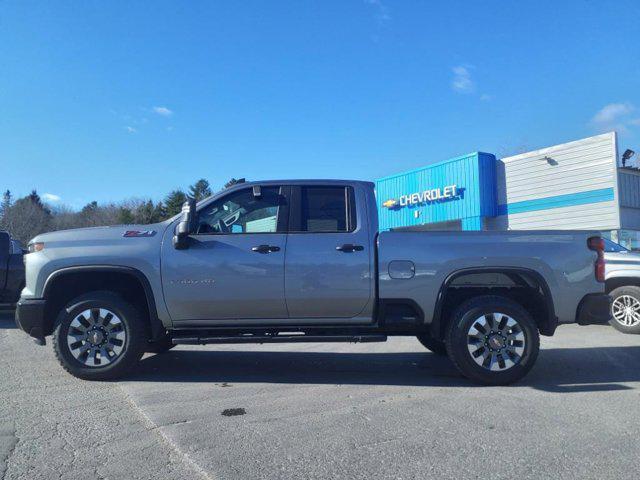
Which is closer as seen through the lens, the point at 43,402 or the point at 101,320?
the point at 43,402

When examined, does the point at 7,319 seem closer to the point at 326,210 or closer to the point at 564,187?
the point at 326,210

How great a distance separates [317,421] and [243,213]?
8.12 feet

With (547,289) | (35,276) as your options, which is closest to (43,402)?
(35,276)

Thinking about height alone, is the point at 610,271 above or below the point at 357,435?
above

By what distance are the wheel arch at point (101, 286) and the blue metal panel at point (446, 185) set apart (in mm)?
17655

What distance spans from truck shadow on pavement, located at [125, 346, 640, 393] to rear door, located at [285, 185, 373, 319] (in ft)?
2.82

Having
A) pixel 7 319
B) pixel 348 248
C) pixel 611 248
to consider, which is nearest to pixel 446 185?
pixel 611 248

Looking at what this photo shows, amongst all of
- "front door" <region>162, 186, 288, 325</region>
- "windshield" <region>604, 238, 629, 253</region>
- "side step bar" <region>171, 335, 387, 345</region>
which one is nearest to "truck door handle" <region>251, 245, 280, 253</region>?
"front door" <region>162, 186, 288, 325</region>

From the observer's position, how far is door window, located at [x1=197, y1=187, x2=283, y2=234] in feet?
19.1

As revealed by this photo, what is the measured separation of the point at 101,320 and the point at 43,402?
3.19 feet

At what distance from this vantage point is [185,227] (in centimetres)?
553

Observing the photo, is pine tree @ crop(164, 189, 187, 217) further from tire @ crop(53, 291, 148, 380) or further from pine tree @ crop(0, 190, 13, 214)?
tire @ crop(53, 291, 148, 380)

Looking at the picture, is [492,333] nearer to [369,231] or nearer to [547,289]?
[547,289]

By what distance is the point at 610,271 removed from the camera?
9.35 m
